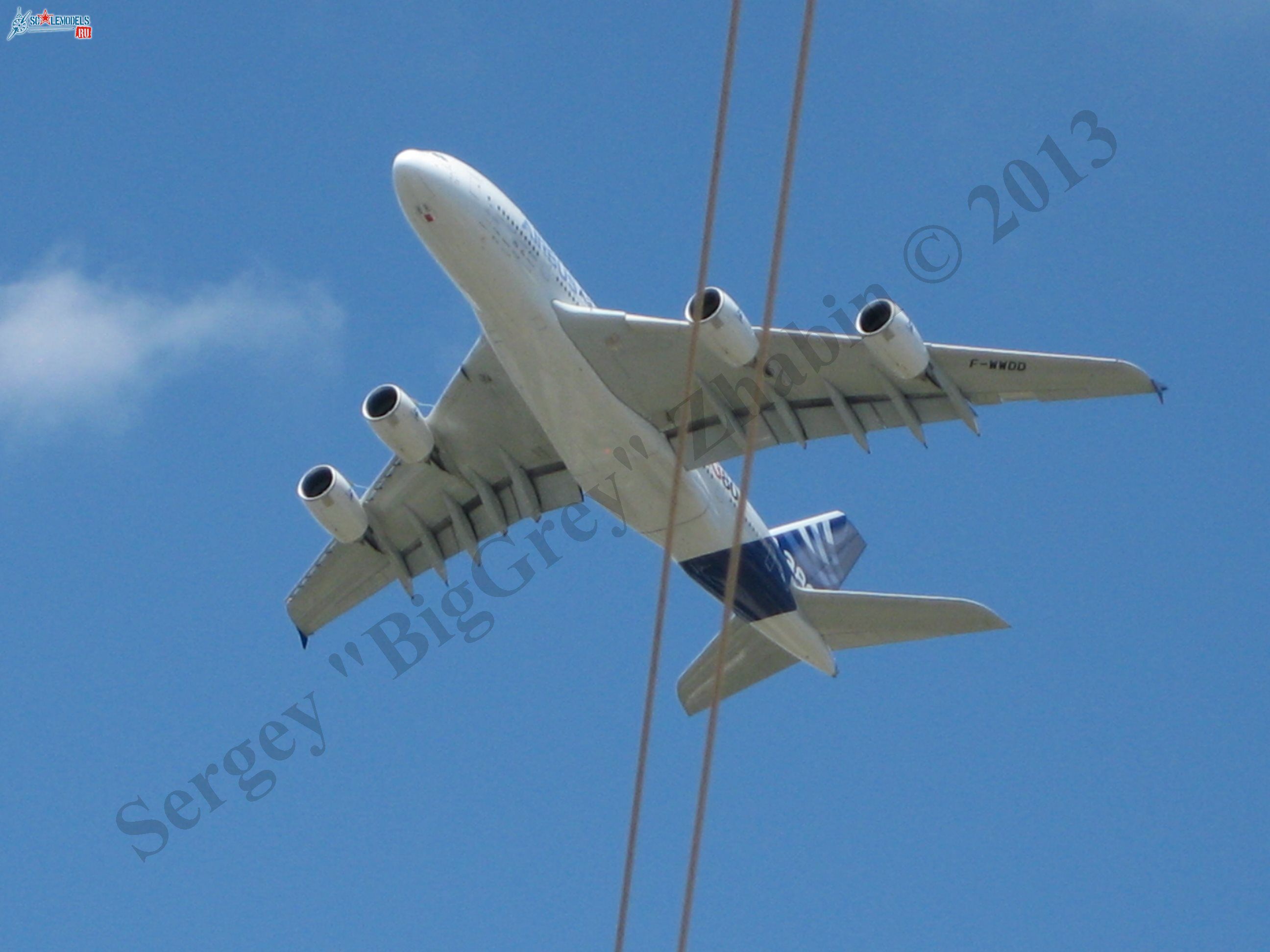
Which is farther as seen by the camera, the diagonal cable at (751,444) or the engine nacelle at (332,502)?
the engine nacelle at (332,502)

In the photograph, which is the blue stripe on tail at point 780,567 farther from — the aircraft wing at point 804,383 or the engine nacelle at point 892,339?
the engine nacelle at point 892,339

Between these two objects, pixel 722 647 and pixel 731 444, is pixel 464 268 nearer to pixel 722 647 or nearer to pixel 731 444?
pixel 731 444

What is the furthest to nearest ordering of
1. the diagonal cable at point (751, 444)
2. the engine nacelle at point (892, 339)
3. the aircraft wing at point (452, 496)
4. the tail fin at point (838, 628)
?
1. the aircraft wing at point (452, 496)
2. the tail fin at point (838, 628)
3. the engine nacelle at point (892, 339)
4. the diagonal cable at point (751, 444)

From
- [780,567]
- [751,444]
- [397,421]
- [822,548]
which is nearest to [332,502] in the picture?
[397,421]

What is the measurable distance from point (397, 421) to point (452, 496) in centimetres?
294

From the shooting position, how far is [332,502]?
28.1 m

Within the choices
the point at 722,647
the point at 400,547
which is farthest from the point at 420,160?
the point at 722,647

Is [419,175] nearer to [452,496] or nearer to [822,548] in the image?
[452,496]

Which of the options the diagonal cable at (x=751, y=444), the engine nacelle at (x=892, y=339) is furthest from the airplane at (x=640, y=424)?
the diagonal cable at (x=751, y=444)

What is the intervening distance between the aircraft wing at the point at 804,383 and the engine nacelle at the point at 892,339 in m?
0.62

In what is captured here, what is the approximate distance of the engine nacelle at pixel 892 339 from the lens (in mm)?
23484

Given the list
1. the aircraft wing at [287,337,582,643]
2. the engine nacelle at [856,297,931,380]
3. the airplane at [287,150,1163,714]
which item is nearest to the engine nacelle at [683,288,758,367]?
the airplane at [287,150,1163,714]

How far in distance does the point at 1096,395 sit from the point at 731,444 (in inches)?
239

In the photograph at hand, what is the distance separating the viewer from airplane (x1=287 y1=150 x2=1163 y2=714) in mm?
23859
